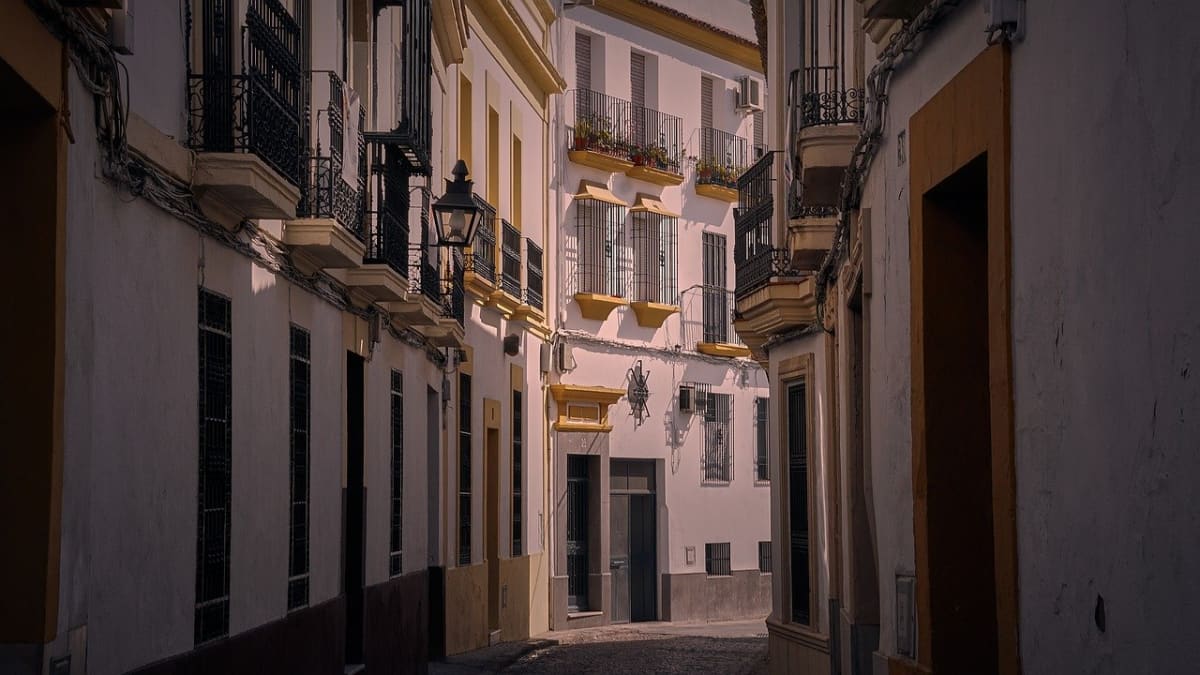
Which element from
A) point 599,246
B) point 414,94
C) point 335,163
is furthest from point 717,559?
point 335,163

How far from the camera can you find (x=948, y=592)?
698 cm

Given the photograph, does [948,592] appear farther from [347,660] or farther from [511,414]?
[511,414]

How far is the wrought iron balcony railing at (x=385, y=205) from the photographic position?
566 inches

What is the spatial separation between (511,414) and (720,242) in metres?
8.13

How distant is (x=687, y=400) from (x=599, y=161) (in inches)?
180

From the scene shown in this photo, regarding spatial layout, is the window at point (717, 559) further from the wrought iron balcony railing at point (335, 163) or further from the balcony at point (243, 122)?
the balcony at point (243, 122)

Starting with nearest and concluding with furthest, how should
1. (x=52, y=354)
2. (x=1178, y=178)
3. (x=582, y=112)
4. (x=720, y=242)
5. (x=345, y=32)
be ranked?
(x=1178, y=178) → (x=52, y=354) → (x=345, y=32) → (x=582, y=112) → (x=720, y=242)

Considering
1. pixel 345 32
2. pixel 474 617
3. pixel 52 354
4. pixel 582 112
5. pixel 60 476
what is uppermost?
pixel 582 112

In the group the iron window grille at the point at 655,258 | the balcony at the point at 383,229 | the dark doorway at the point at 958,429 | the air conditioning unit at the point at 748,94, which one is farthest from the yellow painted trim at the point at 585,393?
the dark doorway at the point at 958,429

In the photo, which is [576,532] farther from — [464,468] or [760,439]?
[464,468]

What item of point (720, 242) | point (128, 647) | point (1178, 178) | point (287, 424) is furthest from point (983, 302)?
point (720, 242)

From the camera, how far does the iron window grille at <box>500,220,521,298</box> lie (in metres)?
23.0

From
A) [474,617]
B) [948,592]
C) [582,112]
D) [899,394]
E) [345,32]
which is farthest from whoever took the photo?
[582,112]

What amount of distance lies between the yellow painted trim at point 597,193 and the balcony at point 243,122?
1684 cm
